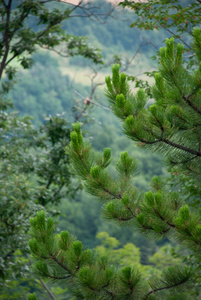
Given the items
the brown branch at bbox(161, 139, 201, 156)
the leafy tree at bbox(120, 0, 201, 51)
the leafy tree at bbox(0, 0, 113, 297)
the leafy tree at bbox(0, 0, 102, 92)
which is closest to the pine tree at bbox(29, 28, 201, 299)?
the brown branch at bbox(161, 139, 201, 156)

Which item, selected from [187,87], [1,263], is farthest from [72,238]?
[1,263]

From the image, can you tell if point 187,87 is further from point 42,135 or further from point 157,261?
point 157,261

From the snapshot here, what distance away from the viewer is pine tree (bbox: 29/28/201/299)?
6.55 ft

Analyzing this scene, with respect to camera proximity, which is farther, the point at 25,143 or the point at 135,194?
the point at 25,143

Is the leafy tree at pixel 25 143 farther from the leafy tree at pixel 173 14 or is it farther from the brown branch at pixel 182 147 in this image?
the brown branch at pixel 182 147

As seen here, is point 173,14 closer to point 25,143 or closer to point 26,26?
point 26,26

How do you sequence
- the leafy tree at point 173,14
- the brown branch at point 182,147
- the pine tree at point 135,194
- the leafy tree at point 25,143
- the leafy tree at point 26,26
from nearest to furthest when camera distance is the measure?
the pine tree at point 135,194, the brown branch at point 182,147, the leafy tree at point 173,14, the leafy tree at point 25,143, the leafy tree at point 26,26

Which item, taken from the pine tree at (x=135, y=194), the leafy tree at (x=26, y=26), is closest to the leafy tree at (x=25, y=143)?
the leafy tree at (x=26, y=26)

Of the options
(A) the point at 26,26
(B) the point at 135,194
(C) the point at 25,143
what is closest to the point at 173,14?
(B) the point at 135,194

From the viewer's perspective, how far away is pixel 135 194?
7.54 feet

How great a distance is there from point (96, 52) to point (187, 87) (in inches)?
175

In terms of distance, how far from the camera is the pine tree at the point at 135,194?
2.00 metres

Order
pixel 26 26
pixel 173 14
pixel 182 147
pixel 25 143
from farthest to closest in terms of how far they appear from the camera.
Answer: pixel 25 143 < pixel 26 26 < pixel 173 14 < pixel 182 147

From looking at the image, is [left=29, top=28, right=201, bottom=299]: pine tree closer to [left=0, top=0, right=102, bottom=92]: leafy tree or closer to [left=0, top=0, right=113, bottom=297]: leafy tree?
[left=0, top=0, right=113, bottom=297]: leafy tree
